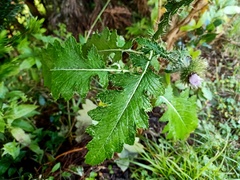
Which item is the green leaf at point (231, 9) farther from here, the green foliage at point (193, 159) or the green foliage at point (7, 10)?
the green foliage at point (7, 10)

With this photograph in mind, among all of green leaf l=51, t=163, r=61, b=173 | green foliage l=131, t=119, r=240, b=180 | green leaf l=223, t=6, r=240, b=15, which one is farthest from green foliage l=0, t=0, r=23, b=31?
green leaf l=223, t=6, r=240, b=15

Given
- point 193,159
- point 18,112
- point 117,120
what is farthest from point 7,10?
point 193,159

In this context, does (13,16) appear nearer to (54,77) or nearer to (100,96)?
(54,77)

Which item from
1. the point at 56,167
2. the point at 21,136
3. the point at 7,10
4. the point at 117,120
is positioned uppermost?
the point at 7,10

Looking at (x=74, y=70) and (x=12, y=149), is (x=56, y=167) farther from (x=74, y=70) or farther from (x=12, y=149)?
(x=74, y=70)

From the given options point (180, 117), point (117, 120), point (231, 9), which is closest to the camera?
point (117, 120)

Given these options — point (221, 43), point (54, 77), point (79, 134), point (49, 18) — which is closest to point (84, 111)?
point (79, 134)
